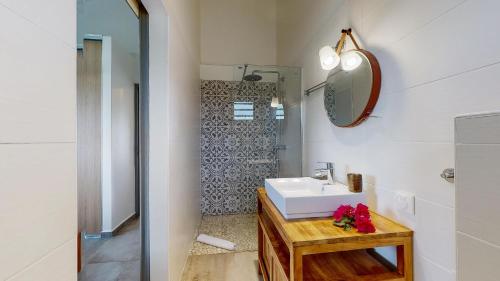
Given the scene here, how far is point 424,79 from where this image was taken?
1021mm

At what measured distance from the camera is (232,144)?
131 inches

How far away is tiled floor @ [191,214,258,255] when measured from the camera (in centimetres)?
237

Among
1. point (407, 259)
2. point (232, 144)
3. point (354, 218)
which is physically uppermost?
point (232, 144)

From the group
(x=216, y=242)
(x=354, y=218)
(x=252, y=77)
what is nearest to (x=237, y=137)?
(x=252, y=77)

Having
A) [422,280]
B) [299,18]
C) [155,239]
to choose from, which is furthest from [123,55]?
[422,280]

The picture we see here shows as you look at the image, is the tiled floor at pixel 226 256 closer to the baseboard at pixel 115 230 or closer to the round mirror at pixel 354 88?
the baseboard at pixel 115 230

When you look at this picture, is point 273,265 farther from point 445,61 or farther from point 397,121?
point 445,61

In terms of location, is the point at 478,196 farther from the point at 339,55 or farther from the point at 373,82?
the point at 339,55

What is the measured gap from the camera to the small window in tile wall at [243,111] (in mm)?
3279

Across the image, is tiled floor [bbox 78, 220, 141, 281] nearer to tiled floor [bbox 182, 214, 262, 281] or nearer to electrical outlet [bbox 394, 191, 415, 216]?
tiled floor [bbox 182, 214, 262, 281]

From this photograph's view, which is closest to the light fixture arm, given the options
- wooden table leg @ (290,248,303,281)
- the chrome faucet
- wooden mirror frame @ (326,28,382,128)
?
wooden mirror frame @ (326,28,382,128)

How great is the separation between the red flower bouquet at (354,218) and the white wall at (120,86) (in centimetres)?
164

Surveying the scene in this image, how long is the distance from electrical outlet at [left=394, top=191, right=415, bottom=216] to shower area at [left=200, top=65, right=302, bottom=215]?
2039mm

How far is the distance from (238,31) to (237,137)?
1.76m
